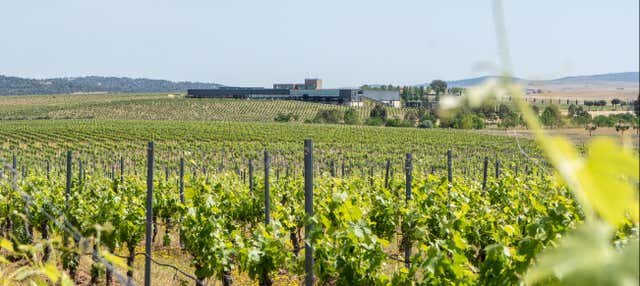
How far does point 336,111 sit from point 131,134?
30.8 m

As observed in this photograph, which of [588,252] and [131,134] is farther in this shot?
[131,134]

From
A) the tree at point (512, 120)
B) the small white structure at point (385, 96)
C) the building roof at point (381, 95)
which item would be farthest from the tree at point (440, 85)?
the building roof at point (381, 95)

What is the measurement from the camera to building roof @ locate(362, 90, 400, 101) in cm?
9534

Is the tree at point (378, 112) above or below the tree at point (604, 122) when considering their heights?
below

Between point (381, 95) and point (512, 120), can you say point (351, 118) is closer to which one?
point (381, 95)

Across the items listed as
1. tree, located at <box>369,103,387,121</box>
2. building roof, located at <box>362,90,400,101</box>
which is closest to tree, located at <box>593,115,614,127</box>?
tree, located at <box>369,103,387,121</box>

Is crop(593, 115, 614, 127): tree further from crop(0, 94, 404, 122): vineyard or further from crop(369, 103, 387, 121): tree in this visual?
crop(0, 94, 404, 122): vineyard

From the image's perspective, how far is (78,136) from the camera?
45906mm

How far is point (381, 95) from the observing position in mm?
Answer: 96188

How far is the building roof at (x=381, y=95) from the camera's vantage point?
95.3m

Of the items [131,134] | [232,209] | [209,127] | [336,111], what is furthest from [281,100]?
[232,209]

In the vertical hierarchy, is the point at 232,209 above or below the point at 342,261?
below

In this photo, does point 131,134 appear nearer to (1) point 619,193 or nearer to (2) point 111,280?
(2) point 111,280

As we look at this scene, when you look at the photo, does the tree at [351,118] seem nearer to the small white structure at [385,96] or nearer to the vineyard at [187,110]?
the vineyard at [187,110]
